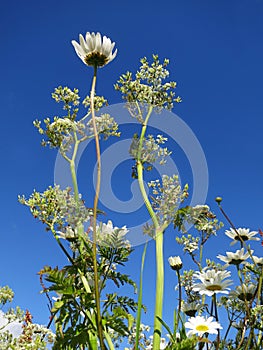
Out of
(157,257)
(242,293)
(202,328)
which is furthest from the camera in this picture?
(157,257)

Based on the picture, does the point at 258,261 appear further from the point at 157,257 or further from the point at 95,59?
the point at 95,59

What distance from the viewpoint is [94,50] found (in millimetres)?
2111

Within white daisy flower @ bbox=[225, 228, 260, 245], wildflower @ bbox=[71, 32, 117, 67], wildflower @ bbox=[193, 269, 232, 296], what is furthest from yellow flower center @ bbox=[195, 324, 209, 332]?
wildflower @ bbox=[71, 32, 117, 67]

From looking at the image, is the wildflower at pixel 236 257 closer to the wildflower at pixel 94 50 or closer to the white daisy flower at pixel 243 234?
the white daisy flower at pixel 243 234

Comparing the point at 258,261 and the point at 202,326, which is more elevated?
the point at 258,261

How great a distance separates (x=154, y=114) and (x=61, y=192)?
1426mm

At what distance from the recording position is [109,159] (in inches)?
121

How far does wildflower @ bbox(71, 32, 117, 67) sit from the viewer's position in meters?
2.10

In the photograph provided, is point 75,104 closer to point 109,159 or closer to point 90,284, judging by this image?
point 109,159

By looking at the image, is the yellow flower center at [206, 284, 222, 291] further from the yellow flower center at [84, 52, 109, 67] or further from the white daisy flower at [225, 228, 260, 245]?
the yellow flower center at [84, 52, 109, 67]

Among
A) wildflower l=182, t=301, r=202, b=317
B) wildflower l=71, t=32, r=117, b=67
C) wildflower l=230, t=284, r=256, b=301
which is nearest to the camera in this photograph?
wildflower l=71, t=32, r=117, b=67

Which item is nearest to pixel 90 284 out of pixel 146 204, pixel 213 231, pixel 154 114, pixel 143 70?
pixel 146 204

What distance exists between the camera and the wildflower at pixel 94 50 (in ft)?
6.90

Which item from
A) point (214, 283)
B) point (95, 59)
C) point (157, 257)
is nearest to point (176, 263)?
point (157, 257)
